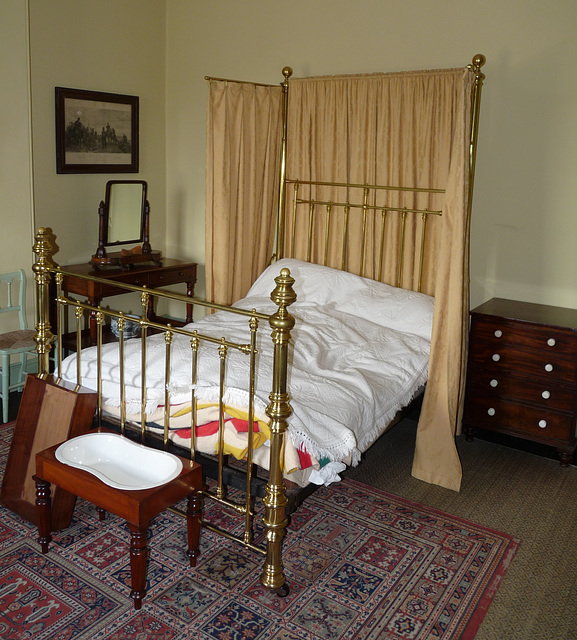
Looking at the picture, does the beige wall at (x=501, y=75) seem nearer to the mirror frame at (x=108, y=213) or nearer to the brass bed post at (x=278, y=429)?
the mirror frame at (x=108, y=213)

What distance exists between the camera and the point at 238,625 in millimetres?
2398

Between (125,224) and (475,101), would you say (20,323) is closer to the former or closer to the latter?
(125,224)

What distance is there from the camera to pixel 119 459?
8.98 feet

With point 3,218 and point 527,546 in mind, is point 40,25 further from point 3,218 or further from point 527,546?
point 527,546

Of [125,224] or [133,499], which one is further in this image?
[125,224]

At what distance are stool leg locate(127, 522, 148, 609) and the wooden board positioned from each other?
0.59 m

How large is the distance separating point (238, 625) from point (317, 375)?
3.99 feet

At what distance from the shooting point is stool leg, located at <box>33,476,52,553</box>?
2.71 m

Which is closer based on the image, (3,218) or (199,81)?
(3,218)

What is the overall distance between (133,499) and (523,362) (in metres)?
2.35

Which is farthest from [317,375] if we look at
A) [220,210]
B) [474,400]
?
[220,210]

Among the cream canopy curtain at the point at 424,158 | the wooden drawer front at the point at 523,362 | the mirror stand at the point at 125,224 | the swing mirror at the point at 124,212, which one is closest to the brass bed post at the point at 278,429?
the cream canopy curtain at the point at 424,158

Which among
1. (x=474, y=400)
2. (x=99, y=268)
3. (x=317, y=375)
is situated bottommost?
(x=474, y=400)

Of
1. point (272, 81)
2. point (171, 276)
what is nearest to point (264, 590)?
point (171, 276)
